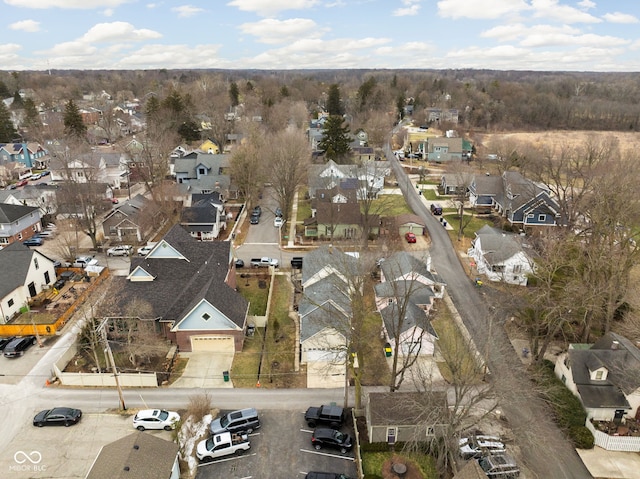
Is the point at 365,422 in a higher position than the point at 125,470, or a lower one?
lower

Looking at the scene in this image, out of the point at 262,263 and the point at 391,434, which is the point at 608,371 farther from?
the point at 262,263

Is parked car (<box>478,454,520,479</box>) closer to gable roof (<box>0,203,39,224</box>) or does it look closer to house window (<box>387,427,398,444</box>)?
house window (<box>387,427,398,444</box>)

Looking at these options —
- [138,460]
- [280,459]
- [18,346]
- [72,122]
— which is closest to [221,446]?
[280,459]

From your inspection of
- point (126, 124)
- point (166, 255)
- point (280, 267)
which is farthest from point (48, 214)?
point (126, 124)

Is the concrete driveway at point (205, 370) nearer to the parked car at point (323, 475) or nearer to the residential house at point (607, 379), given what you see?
the parked car at point (323, 475)

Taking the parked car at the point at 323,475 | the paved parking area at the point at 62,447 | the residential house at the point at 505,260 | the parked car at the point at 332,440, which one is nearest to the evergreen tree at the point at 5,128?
the paved parking area at the point at 62,447

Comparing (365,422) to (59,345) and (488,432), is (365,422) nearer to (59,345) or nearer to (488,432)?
(488,432)
